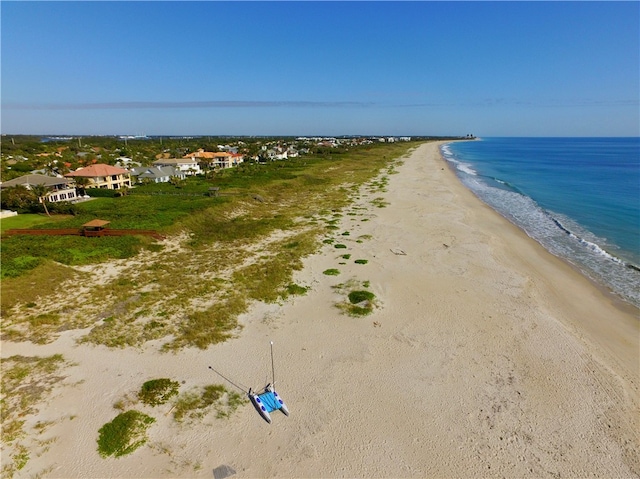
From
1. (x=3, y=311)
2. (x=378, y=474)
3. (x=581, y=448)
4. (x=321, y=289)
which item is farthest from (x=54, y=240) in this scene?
(x=581, y=448)

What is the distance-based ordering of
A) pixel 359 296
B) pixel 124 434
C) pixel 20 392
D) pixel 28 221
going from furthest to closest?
1. pixel 28 221
2. pixel 359 296
3. pixel 20 392
4. pixel 124 434

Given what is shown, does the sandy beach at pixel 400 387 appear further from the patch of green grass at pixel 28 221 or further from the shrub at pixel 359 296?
the patch of green grass at pixel 28 221

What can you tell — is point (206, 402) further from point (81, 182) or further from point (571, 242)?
point (81, 182)

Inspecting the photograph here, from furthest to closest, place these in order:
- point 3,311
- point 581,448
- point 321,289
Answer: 1. point 321,289
2. point 3,311
3. point 581,448

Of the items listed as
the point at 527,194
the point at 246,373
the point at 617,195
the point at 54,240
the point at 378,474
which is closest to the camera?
the point at 378,474

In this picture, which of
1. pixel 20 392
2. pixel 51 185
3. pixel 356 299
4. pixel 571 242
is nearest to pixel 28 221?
pixel 51 185

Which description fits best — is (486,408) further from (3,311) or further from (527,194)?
(527,194)

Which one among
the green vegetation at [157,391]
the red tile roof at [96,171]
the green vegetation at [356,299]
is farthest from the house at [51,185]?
the green vegetation at [356,299]
